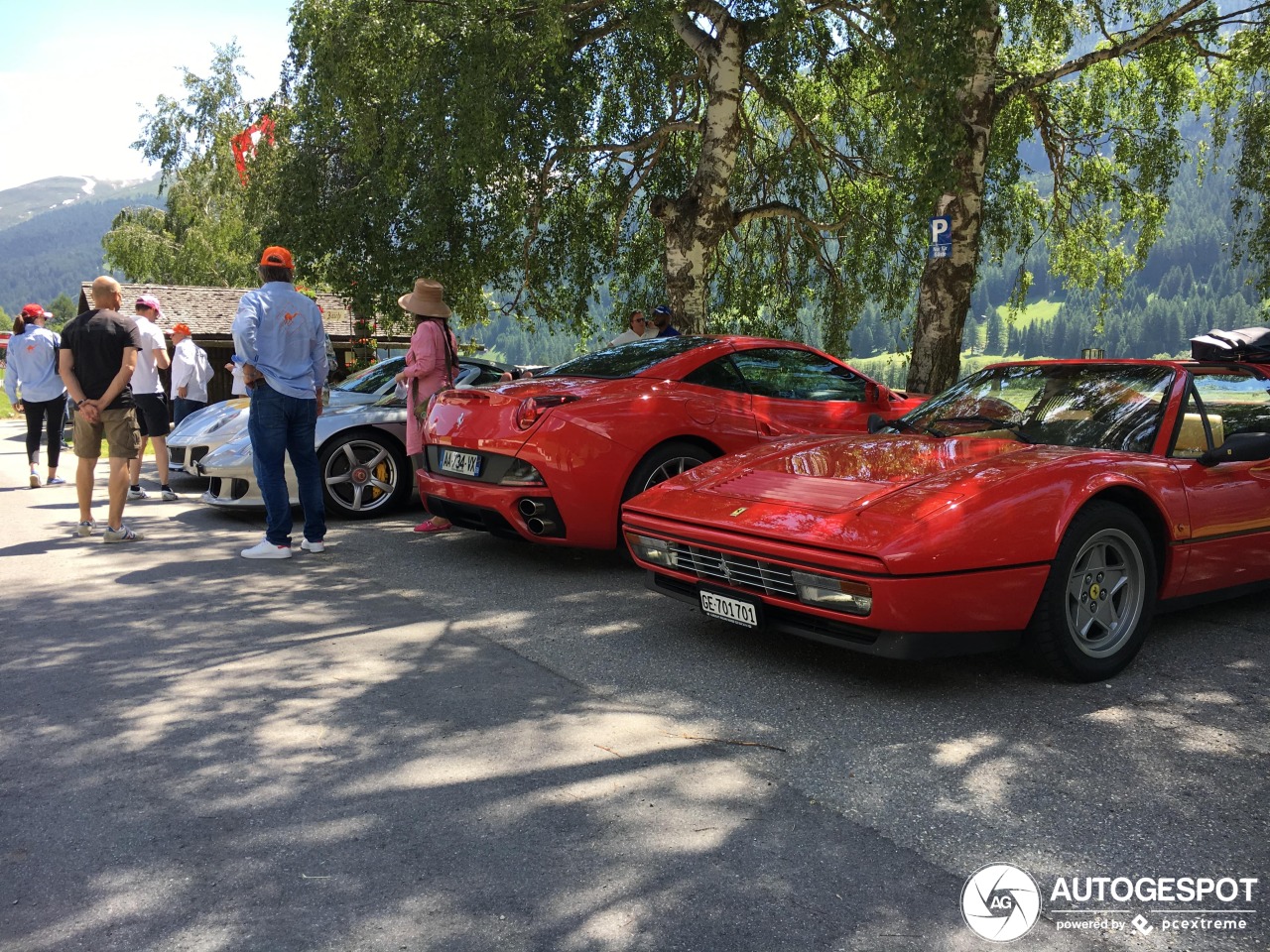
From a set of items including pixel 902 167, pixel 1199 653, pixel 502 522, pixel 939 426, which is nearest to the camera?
pixel 1199 653

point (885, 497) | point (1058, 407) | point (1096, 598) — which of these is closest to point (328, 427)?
point (885, 497)

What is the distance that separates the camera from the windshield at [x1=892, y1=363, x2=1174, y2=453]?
4.62 meters

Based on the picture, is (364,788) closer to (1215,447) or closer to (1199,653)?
(1199,653)

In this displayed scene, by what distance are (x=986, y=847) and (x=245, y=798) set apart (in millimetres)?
2072

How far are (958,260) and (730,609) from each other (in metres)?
7.31

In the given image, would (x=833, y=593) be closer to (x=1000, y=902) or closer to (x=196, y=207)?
(x=1000, y=902)

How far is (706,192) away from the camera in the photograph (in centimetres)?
1244

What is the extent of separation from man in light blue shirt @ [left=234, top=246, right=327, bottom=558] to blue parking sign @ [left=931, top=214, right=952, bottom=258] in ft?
19.7

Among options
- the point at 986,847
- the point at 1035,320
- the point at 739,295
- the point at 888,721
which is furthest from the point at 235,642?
the point at 1035,320

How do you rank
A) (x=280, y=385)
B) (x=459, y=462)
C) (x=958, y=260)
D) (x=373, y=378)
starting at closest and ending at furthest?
(x=459, y=462)
(x=280, y=385)
(x=373, y=378)
(x=958, y=260)

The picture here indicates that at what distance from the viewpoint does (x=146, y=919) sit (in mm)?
2332

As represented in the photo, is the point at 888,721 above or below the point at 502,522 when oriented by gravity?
below

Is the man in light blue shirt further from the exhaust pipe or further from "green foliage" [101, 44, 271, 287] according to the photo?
"green foliage" [101, 44, 271, 287]

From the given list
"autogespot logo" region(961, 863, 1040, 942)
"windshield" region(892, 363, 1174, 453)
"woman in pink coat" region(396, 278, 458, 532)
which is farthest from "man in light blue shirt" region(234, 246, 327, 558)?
"autogespot logo" region(961, 863, 1040, 942)
